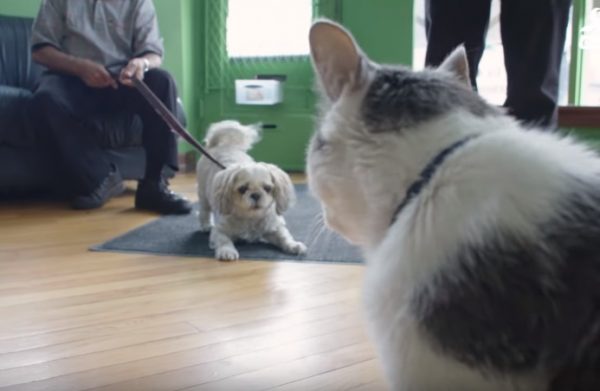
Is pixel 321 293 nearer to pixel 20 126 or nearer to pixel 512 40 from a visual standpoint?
pixel 512 40

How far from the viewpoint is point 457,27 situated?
148cm

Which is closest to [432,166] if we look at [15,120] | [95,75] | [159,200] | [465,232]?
[465,232]

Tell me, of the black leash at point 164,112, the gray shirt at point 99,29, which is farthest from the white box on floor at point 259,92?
the black leash at point 164,112

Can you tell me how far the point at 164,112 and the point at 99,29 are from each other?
86cm

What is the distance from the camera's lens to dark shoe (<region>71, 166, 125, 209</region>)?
290 centimetres

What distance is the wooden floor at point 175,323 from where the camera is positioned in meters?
1.15

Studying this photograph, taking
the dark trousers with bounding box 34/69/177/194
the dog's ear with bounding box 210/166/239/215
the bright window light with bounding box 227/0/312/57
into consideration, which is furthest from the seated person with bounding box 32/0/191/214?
the bright window light with bounding box 227/0/312/57

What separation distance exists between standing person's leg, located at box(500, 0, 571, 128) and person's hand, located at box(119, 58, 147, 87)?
5.78ft

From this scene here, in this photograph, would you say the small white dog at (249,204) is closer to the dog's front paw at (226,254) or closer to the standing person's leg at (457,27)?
the dog's front paw at (226,254)

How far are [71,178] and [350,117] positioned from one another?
95.9 inches

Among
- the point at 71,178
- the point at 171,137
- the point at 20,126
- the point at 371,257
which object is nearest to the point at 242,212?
the point at 171,137

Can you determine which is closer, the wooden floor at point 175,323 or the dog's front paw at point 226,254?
the wooden floor at point 175,323

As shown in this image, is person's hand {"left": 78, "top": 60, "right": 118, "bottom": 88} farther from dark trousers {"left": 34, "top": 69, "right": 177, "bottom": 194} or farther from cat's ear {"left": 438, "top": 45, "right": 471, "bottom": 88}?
cat's ear {"left": 438, "top": 45, "right": 471, "bottom": 88}

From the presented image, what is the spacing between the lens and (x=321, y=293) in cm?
166
